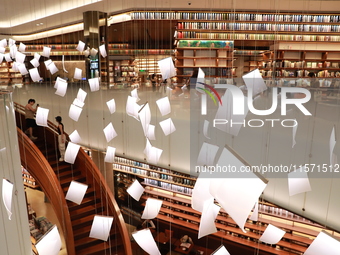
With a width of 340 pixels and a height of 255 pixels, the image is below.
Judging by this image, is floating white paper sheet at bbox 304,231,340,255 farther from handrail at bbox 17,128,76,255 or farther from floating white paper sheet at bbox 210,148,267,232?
A: handrail at bbox 17,128,76,255

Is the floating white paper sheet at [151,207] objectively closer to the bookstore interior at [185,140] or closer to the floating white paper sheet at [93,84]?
the bookstore interior at [185,140]

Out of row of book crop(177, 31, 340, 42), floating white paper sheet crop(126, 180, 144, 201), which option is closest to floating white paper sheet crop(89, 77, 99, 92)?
floating white paper sheet crop(126, 180, 144, 201)

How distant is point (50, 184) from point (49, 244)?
176 inches

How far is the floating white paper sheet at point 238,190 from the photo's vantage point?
Result: 1.55 meters

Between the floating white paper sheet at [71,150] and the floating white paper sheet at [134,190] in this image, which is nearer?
the floating white paper sheet at [134,190]

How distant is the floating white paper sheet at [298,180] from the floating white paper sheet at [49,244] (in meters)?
2.72

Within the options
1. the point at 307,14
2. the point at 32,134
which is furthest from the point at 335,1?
the point at 32,134

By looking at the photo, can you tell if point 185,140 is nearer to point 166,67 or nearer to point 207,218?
point 166,67

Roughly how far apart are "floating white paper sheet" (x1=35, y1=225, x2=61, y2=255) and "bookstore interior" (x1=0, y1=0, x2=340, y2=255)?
1cm

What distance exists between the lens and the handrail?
632 centimetres

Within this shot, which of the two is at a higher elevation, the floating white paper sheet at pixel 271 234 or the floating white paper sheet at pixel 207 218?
the floating white paper sheet at pixel 207 218

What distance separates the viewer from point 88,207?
732 cm

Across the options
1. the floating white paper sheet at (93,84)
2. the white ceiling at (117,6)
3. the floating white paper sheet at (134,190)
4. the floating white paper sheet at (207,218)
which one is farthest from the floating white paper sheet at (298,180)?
the white ceiling at (117,6)

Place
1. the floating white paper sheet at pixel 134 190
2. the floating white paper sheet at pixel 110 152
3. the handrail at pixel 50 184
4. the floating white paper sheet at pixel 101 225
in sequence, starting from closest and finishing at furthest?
the floating white paper sheet at pixel 101 225 < the floating white paper sheet at pixel 134 190 < the floating white paper sheet at pixel 110 152 < the handrail at pixel 50 184
